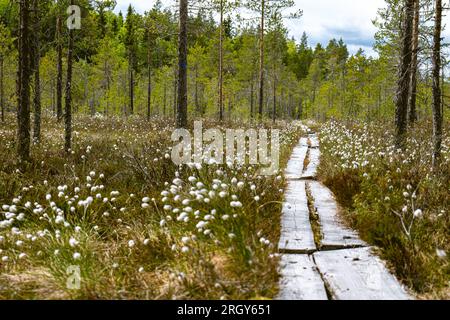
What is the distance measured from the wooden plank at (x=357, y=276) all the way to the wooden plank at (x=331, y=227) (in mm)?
202

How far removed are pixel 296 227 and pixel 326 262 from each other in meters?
1.21

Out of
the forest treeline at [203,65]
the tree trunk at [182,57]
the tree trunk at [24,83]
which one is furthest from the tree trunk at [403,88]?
the tree trunk at [24,83]

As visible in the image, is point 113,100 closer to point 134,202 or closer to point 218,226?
point 134,202

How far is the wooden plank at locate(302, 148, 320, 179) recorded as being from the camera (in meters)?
10.1

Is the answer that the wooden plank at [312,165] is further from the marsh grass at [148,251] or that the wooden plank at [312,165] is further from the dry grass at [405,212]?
the marsh grass at [148,251]

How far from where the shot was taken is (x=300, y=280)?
420 centimetres

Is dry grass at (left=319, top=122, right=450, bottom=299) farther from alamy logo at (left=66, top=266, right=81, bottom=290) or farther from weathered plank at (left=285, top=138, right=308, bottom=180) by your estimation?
alamy logo at (left=66, top=266, right=81, bottom=290)

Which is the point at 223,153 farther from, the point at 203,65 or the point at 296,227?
the point at 203,65

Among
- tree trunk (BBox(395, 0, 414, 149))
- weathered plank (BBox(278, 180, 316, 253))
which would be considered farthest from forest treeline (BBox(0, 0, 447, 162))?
weathered plank (BBox(278, 180, 316, 253))

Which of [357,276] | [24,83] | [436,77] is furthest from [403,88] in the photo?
[24,83]

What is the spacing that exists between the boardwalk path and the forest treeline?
4.45 metres

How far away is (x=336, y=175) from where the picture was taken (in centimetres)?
874

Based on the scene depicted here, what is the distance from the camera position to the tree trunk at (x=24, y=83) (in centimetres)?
998

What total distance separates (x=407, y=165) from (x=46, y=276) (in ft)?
23.0
